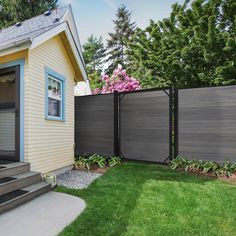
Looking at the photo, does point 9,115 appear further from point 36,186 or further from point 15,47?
point 36,186

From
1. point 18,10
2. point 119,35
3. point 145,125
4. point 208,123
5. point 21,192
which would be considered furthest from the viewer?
point 119,35

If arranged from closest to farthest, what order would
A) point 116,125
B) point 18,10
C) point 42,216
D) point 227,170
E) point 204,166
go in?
point 42,216, point 227,170, point 204,166, point 116,125, point 18,10

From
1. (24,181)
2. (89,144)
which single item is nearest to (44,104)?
(24,181)

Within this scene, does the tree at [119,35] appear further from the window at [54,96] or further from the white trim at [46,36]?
the white trim at [46,36]

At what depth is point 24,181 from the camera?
4.08 meters

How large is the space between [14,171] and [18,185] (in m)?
0.38

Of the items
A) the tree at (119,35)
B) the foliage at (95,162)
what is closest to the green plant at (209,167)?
the foliage at (95,162)

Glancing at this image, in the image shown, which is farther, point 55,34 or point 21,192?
point 55,34

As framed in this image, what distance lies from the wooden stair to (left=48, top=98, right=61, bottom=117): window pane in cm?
161

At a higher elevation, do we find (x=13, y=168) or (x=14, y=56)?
(x=14, y=56)

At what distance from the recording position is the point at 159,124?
244 inches

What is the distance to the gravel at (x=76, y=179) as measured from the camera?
4846 millimetres

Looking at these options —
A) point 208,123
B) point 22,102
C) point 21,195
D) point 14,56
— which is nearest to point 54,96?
point 22,102

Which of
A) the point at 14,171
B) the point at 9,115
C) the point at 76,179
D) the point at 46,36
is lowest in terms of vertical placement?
the point at 76,179
